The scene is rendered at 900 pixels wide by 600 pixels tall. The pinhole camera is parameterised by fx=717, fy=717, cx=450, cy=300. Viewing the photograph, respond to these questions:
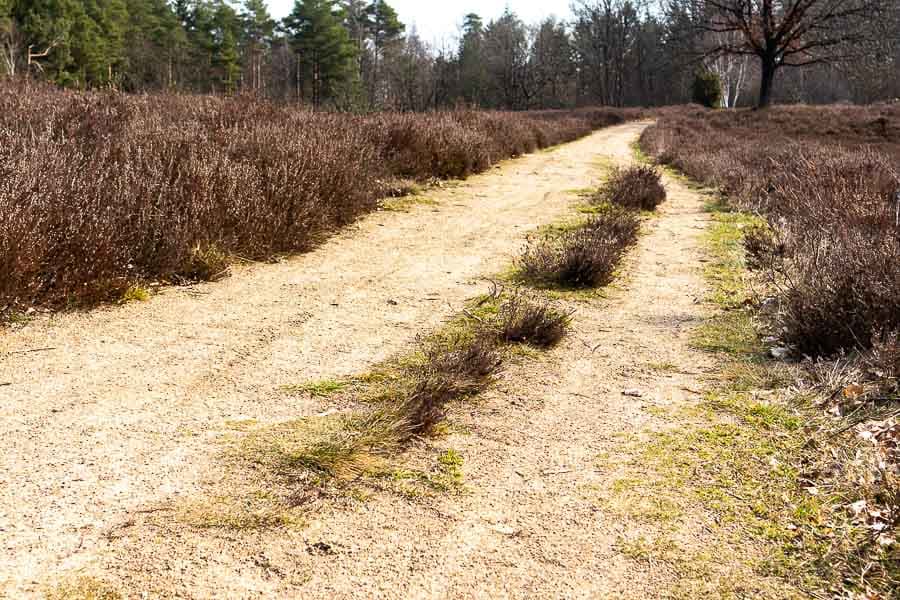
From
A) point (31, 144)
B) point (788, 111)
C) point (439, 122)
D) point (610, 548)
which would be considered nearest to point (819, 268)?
point (610, 548)

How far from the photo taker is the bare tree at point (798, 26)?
98.4 ft

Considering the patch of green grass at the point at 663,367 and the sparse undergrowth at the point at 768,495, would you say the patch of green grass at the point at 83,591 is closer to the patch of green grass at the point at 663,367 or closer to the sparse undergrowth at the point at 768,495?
the sparse undergrowth at the point at 768,495

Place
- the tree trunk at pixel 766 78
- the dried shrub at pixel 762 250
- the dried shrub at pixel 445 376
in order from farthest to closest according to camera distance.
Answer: the tree trunk at pixel 766 78 < the dried shrub at pixel 762 250 < the dried shrub at pixel 445 376

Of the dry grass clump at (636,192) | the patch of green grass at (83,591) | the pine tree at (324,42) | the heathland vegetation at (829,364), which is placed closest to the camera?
the patch of green grass at (83,591)

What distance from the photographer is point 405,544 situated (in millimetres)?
2146

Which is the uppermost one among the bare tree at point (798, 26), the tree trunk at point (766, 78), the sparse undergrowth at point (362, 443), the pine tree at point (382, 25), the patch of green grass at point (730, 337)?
the pine tree at point (382, 25)

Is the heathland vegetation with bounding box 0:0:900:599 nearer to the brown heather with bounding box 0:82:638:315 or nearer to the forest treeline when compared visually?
the brown heather with bounding box 0:82:638:315

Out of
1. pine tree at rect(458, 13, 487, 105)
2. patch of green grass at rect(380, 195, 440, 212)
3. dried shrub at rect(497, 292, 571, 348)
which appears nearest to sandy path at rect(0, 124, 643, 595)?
dried shrub at rect(497, 292, 571, 348)

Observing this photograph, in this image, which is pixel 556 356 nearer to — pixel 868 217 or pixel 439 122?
pixel 868 217

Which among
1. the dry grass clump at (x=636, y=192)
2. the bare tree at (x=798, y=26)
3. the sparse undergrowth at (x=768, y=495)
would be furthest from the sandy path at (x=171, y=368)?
the bare tree at (x=798, y=26)

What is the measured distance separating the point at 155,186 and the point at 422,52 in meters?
63.7

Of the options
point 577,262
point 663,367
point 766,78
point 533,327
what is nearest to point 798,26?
point 766,78

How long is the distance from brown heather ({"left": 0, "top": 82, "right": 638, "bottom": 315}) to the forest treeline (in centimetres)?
2238

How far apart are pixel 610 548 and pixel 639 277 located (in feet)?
12.6
